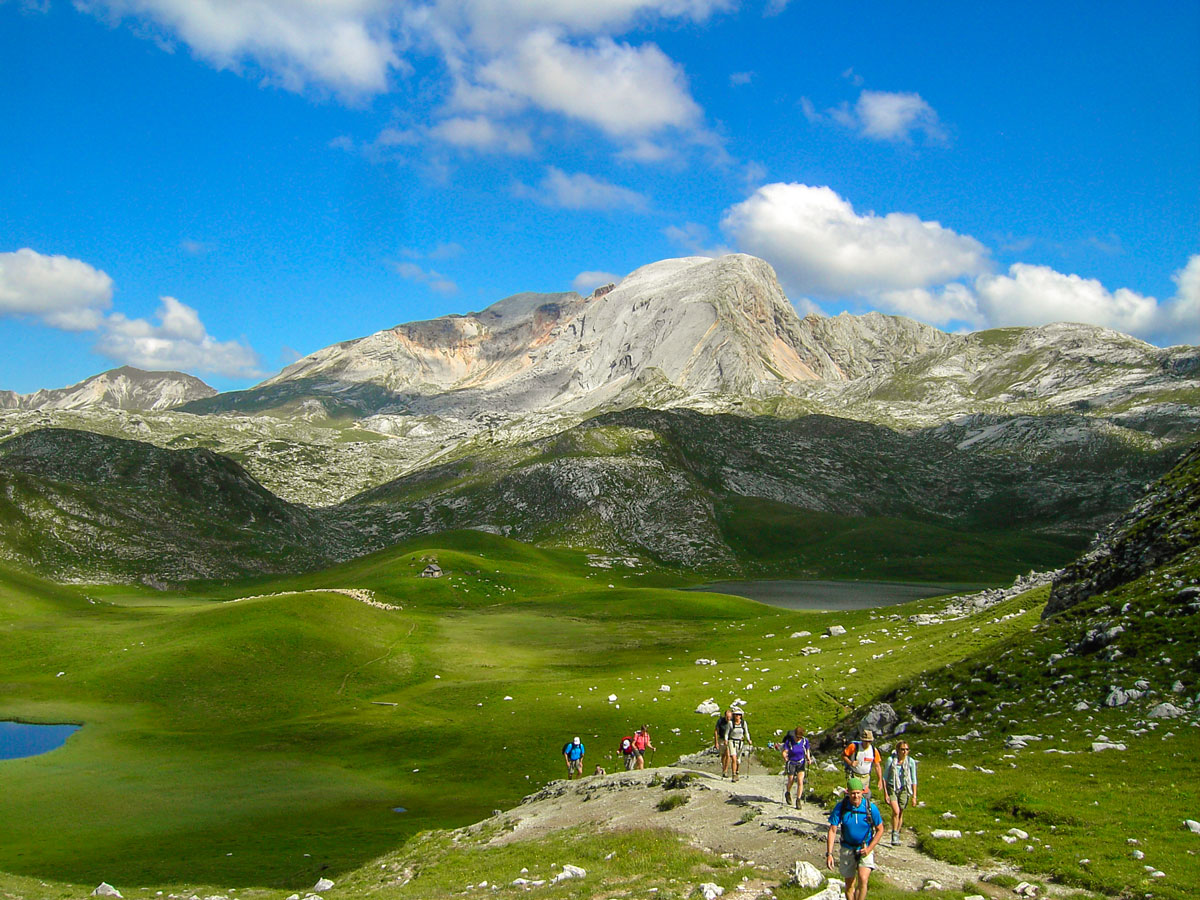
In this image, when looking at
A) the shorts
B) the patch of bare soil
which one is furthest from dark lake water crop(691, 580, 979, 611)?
the shorts

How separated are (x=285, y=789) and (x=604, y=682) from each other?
2980cm

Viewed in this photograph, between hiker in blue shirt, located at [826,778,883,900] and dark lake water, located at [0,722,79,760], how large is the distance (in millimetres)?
58807

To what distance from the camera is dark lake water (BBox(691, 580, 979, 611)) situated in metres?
149

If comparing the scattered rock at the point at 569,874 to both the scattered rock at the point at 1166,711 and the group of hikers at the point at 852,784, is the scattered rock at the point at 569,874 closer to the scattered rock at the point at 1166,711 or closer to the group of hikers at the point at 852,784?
the group of hikers at the point at 852,784

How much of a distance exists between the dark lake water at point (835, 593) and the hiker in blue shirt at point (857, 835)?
12589 cm

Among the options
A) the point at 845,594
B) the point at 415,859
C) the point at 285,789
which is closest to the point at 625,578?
the point at 845,594

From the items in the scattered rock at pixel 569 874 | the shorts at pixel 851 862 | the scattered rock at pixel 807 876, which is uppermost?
the shorts at pixel 851 862

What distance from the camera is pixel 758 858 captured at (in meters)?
21.5

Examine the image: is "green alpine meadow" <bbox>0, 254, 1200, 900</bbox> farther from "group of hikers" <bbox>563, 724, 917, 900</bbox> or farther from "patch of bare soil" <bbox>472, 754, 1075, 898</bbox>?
"group of hikers" <bbox>563, 724, 917, 900</bbox>

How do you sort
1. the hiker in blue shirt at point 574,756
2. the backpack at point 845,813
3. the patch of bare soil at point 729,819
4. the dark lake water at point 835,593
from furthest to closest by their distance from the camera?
1. the dark lake water at point 835,593
2. the hiker in blue shirt at point 574,756
3. the patch of bare soil at point 729,819
4. the backpack at point 845,813

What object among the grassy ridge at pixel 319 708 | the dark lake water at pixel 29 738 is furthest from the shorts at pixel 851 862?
the dark lake water at pixel 29 738

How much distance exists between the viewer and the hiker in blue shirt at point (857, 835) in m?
16.4

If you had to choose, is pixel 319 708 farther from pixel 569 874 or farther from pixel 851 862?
pixel 851 862

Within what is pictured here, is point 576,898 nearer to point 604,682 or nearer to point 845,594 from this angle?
point 604,682
